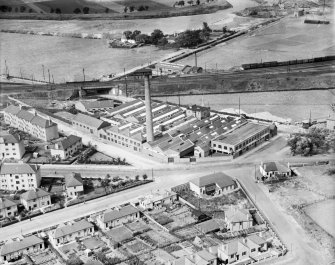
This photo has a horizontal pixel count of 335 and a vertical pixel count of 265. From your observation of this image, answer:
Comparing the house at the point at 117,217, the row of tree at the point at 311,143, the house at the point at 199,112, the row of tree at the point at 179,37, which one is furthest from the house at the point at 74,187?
the row of tree at the point at 179,37

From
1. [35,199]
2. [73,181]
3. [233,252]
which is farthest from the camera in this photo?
[73,181]

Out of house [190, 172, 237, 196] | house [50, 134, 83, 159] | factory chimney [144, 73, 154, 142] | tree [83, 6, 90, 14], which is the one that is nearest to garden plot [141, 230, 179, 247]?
house [190, 172, 237, 196]

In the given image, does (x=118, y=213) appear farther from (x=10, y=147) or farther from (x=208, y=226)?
(x=10, y=147)

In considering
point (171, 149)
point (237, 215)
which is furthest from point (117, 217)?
point (171, 149)

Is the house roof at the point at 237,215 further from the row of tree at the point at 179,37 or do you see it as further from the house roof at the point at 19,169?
the row of tree at the point at 179,37

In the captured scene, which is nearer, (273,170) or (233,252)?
(233,252)

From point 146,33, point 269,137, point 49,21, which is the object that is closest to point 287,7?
point 146,33
